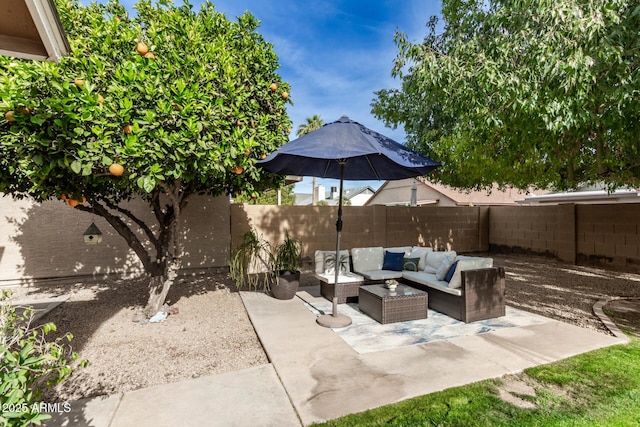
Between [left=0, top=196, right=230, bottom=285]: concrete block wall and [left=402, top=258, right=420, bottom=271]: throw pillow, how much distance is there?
5.36m

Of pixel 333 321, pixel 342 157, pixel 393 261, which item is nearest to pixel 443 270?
pixel 393 261

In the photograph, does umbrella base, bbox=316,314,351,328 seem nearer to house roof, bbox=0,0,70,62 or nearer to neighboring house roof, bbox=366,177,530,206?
house roof, bbox=0,0,70,62

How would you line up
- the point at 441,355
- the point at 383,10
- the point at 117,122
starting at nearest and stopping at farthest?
the point at 117,122
the point at 441,355
the point at 383,10

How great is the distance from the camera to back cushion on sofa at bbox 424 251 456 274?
567 centimetres

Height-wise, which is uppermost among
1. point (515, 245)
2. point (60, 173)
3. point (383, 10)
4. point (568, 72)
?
point (383, 10)

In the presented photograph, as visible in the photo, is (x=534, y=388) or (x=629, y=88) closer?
Answer: (x=534, y=388)

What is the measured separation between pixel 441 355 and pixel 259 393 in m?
2.04

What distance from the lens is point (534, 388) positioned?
2.95 metres

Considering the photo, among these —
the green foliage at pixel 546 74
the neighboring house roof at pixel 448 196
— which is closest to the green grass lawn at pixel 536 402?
the green foliage at pixel 546 74

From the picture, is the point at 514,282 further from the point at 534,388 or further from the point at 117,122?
the point at 117,122

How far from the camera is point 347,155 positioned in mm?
3932

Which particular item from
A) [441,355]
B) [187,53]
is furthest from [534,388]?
[187,53]

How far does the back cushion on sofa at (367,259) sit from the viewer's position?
629cm

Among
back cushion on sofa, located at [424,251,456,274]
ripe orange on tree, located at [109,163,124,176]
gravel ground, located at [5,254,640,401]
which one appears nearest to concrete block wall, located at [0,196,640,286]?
gravel ground, located at [5,254,640,401]
